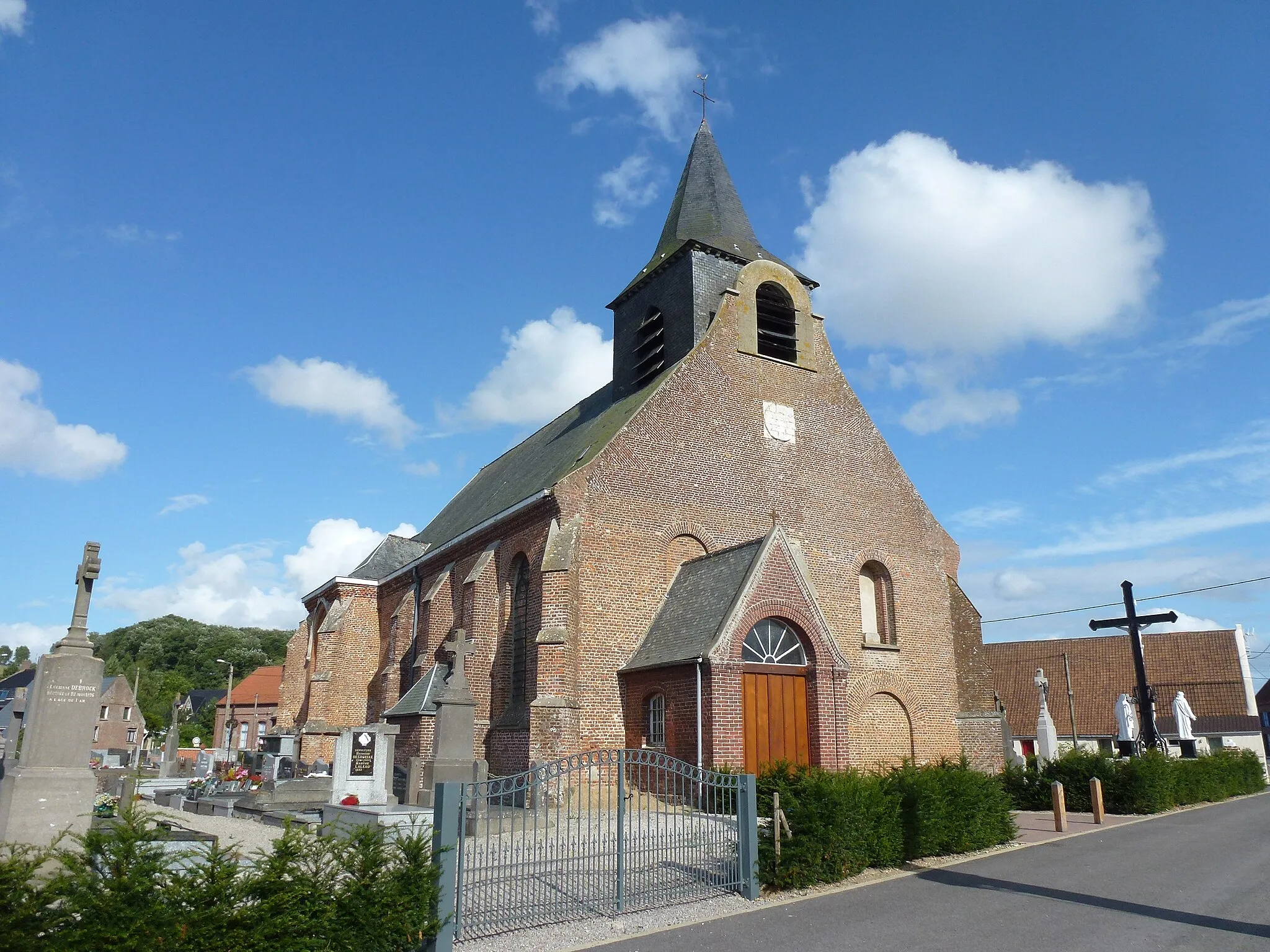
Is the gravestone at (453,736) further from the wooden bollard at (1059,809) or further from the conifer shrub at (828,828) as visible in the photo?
the wooden bollard at (1059,809)

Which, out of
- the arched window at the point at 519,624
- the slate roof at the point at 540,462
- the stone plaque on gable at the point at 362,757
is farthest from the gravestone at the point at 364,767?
the slate roof at the point at 540,462

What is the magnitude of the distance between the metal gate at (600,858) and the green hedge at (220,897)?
0.76 meters

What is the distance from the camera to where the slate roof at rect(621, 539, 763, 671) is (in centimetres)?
1673

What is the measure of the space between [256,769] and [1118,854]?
21.5 meters

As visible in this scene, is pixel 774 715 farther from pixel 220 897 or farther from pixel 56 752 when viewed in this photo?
pixel 220 897

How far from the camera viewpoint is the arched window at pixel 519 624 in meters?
19.8

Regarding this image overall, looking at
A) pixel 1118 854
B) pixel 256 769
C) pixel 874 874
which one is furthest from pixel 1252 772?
pixel 256 769

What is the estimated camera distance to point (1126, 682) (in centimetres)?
3981

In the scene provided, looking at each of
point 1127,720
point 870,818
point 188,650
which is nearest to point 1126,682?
point 1127,720

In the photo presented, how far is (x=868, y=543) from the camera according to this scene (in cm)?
2270

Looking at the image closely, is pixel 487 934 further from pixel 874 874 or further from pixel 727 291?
pixel 727 291

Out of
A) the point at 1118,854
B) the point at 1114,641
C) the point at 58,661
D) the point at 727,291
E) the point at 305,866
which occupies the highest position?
the point at 727,291

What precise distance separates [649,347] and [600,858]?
1708 cm

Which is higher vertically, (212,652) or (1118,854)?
(212,652)
